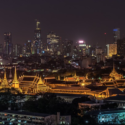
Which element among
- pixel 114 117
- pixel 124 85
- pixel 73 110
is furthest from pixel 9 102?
pixel 124 85

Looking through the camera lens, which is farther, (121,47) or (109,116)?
(121,47)

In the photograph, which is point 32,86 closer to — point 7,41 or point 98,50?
point 98,50

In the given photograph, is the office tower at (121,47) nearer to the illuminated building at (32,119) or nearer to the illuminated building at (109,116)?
the illuminated building at (109,116)

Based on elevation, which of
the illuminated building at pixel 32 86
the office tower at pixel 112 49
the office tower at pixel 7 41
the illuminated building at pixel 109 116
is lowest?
the illuminated building at pixel 109 116

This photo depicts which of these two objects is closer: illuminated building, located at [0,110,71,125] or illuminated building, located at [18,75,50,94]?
illuminated building, located at [0,110,71,125]

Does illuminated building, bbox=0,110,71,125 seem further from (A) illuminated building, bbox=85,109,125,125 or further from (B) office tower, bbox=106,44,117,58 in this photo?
(B) office tower, bbox=106,44,117,58

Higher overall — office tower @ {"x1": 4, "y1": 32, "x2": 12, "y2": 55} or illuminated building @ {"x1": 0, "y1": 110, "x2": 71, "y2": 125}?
office tower @ {"x1": 4, "y1": 32, "x2": 12, "y2": 55}

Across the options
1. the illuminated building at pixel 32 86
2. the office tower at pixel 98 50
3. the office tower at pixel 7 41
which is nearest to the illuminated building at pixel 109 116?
the illuminated building at pixel 32 86

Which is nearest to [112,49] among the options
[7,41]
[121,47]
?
[121,47]

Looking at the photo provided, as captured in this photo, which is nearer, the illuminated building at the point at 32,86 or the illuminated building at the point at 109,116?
the illuminated building at the point at 109,116

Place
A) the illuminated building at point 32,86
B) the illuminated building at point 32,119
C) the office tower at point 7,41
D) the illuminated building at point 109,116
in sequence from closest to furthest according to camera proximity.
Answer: the illuminated building at point 32,119 < the illuminated building at point 109,116 < the illuminated building at point 32,86 < the office tower at point 7,41

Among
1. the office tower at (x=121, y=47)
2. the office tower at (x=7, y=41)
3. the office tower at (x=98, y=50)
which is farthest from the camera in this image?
the office tower at (x=7, y=41)

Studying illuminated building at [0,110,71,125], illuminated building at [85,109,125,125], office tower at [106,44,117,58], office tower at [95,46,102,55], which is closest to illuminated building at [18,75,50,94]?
illuminated building at [85,109,125,125]
